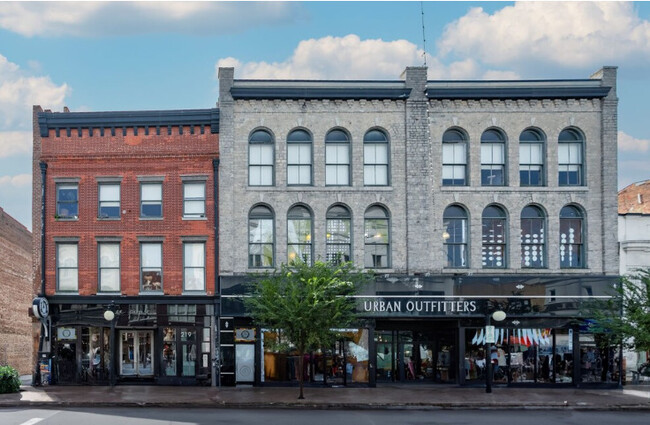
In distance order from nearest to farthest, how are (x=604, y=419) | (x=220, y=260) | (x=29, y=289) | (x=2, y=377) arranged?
(x=604, y=419)
(x=2, y=377)
(x=220, y=260)
(x=29, y=289)

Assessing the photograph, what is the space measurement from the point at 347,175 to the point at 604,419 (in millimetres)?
14209

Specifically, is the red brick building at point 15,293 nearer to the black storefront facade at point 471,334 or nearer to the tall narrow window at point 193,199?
the tall narrow window at point 193,199

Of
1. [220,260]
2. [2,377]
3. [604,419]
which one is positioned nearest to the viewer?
[604,419]

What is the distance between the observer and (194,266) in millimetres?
34406

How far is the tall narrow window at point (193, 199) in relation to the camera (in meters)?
34.5

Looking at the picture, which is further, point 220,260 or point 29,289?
point 29,289

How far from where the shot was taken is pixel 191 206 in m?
34.5

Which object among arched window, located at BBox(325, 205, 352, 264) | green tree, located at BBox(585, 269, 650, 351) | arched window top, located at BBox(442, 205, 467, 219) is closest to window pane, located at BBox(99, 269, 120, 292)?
arched window, located at BBox(325, 205, 352, 264)

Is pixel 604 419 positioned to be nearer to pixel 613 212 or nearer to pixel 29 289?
pixel 613 212

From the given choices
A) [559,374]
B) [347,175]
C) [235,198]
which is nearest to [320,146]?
[347,175]

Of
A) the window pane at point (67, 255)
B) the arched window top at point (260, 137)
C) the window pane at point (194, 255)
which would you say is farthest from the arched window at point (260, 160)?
the window pane at point (67, 255)

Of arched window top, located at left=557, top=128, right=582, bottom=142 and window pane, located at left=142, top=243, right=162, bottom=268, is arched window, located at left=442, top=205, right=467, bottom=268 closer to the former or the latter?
arched window top, located at left=557, top=128, right=582, bottom=142

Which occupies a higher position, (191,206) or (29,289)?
(191,206)

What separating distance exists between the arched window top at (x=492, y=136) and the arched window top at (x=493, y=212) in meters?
2.74
